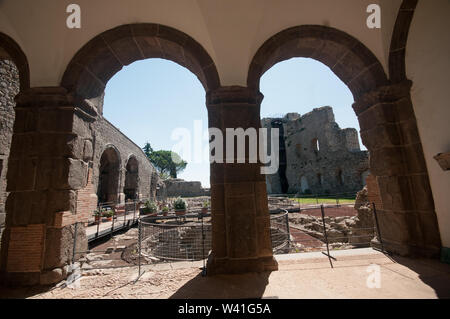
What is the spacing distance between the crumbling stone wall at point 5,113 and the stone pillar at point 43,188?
15.2 feet

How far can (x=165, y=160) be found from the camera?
54.2 meters

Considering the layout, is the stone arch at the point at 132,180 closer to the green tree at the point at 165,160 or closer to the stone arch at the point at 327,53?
the stone arch at the point at 327,53

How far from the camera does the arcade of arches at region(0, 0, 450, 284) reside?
290cm

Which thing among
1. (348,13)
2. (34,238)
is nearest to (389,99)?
(348,13)

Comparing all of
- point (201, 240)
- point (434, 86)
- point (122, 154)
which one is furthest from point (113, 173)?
point (434, 86)

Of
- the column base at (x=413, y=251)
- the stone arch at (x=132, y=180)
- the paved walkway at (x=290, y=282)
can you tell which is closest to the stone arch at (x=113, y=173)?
the stone arch at (x=132, y=180)

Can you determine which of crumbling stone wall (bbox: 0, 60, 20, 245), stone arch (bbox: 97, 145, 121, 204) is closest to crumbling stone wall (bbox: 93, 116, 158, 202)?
stone arch (bbox: 97, 145, 121, 204)

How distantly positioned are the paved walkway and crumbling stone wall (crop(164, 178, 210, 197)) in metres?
25.7

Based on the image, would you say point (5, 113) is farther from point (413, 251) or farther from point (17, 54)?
point (413, 251)

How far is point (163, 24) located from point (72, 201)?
11.1 feet

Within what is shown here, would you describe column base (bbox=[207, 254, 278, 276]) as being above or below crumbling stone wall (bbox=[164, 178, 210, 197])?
below

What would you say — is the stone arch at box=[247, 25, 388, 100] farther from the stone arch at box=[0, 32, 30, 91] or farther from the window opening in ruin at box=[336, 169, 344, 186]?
the window opening in ruin at box=[336, 169, 344, 186]

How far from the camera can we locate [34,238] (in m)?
2.88
